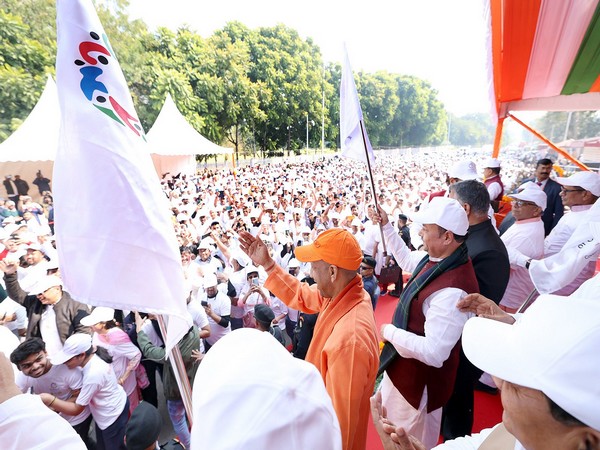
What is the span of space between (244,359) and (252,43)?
115 feet

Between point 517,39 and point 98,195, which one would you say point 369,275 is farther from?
point 98,195

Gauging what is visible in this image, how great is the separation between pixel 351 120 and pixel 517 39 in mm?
2306

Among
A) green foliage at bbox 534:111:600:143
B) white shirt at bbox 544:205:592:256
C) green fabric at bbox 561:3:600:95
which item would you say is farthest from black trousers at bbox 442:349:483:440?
green foliage at bbox 534:111:600:143

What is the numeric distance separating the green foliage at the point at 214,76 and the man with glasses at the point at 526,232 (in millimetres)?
20108

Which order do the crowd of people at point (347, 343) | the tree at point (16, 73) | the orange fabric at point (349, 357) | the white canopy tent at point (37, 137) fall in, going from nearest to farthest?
the crowd of people at point (347, 343), the orange fabric at point (349, 357), the white canopy tent at point (37, 137), the tree at point (16, 73)

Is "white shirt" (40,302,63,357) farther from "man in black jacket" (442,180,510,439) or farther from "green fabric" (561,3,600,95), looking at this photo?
"green fabric" (561,3,600,95)

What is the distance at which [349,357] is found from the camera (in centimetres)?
144

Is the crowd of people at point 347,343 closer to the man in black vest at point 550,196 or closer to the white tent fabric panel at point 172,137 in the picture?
the man in black vest at point 550,196

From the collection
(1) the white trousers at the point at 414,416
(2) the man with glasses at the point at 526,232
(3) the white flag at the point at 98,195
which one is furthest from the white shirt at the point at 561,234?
(3) the white flag at the point at 98,195

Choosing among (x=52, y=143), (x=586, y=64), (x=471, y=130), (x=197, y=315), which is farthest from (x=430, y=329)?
(x=471, y=130)

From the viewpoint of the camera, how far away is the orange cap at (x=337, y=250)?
5.70ft

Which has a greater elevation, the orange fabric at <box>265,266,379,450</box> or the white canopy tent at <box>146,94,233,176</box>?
the white canopy tent at <box>146,94,233,176</box>

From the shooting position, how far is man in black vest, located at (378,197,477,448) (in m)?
1.74

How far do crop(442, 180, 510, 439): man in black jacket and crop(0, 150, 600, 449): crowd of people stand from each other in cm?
1
